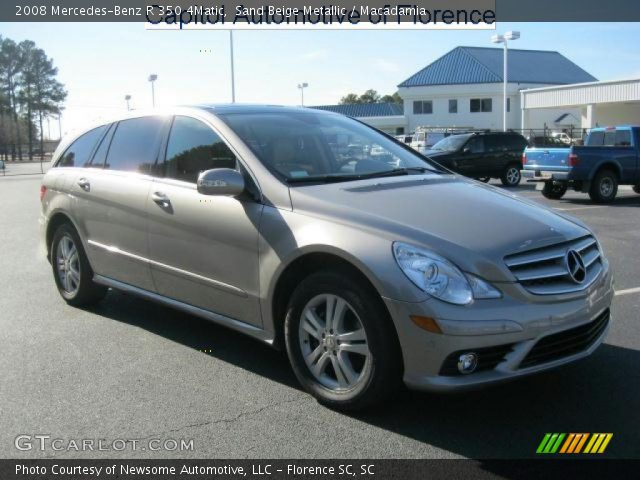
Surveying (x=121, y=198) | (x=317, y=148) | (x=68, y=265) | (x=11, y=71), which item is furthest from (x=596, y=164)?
(x=11, y=71)

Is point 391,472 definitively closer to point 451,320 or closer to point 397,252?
point 451,320

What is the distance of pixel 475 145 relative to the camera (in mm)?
20250

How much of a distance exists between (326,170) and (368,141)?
73 centimetres

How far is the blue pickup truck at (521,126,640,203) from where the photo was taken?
1506cm

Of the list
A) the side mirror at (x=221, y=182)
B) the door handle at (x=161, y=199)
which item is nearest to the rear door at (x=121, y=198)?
the door handle at (x=161, y=199)

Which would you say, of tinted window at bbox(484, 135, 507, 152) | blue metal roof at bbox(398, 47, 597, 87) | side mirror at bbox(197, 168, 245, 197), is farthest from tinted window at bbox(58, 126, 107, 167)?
blue metal roof at bbox(398, 47, 597, 87)

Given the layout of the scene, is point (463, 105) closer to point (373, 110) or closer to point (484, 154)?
point (373, 110)

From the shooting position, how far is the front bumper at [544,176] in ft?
49.8

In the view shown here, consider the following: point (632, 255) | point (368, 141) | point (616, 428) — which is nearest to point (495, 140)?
point (632, 255)

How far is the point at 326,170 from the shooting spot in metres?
4.47

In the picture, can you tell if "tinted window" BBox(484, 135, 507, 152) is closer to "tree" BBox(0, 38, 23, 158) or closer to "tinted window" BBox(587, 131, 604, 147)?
"tinted window" BBox(587, 131, 604, 147)

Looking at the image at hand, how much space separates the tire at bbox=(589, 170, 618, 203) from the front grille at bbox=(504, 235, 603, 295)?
1220 centimetres

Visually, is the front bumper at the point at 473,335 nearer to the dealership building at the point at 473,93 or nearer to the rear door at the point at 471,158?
the rear door at the point at 471,158

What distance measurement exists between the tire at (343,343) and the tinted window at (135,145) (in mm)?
1964
